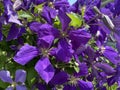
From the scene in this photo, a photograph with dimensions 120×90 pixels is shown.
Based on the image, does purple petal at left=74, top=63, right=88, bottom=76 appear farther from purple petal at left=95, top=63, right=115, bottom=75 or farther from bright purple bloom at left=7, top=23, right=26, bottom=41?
bright purple bloom at left=7, top=23, right=26, bottom=41

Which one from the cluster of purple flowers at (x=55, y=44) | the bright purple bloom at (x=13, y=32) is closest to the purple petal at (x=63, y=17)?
the cluster of purple flowers at (x=55, y=44)

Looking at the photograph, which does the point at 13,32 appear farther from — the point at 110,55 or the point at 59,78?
the point at 110,55

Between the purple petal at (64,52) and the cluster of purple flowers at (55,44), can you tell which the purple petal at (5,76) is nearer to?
the cluster of purple flowers at (55,44)

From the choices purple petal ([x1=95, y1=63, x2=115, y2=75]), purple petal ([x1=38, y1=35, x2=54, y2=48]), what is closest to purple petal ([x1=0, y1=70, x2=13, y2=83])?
purple petal ([x1=38, y1=35, x2=54, y2=48])

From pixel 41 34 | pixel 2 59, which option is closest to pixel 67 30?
pixel 41 34

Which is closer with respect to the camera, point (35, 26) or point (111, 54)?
point (35, 26)

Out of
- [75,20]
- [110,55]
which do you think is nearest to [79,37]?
[75,20]

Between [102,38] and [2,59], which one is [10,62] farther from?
[102,38]
